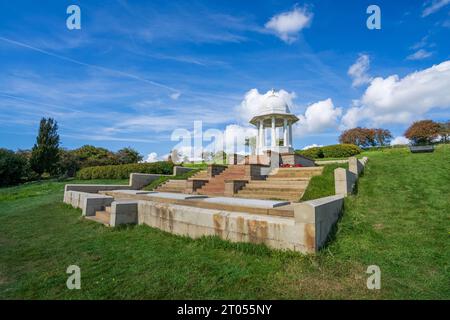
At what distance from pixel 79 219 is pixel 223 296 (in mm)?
6885

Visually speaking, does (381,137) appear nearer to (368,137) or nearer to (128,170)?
(368,137)

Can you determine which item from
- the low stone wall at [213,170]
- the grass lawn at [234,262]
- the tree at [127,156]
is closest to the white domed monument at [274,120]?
the low stone wall at [213,170]

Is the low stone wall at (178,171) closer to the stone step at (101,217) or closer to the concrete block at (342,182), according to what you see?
the stone step at (101,217)

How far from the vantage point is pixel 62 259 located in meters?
4.49

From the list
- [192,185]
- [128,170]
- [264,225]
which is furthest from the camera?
[128,170]

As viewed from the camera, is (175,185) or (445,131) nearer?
(175,185)

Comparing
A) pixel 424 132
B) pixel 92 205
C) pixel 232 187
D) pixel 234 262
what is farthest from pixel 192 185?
pixel 424 132

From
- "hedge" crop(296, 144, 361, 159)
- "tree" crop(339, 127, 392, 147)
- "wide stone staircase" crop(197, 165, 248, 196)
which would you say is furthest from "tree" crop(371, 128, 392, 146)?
"wide stone staircase" crop(197, 165, 248, 196)

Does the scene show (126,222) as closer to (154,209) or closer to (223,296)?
(154,209)

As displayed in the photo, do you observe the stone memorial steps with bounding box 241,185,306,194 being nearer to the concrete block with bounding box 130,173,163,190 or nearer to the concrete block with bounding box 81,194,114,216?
the concrete block with bounding box 81,194,114,216

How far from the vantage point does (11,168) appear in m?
34.6

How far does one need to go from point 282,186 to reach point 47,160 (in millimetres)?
41424
